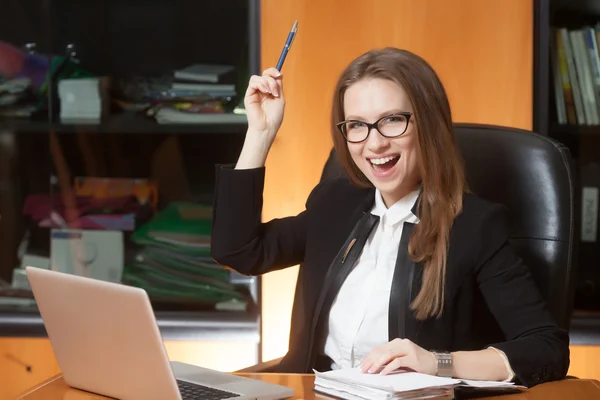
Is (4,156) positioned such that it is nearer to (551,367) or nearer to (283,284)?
(283,284)

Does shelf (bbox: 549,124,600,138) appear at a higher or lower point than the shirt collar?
higher

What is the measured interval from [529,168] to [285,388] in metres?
0.70

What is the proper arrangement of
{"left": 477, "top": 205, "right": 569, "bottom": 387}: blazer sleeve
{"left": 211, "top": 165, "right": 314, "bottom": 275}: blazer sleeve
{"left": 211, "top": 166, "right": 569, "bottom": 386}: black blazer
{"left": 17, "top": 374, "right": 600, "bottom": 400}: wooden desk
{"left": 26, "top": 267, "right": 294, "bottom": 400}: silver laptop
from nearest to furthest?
1. {"left": 26, "top": 267, "right": 294, "bottom": 400}: silver laptop
2. {"left": 17, "top": 374, "right": 600, "bottom": 400}: wooden desk
3. {"left": 477, "top": 205, "right": 569, "bottom": 387}: blazer sleeve
4. {"left": 211, "top": 166, "right": 569, "bottom": 386}: black blazer
5. {"left": 211, "top": 165, "right": 314, "bottom": 275}: blazer sleeve

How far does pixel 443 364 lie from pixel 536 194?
0.48 metres

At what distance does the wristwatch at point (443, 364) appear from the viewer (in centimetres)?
133

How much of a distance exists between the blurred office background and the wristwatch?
118cm

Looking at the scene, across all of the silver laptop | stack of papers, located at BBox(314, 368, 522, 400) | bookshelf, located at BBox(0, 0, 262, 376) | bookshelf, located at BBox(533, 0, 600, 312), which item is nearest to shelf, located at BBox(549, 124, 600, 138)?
bookshelf, located at BBox(533, 0, 600, 312)

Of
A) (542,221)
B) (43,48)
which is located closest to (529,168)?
(542,221)

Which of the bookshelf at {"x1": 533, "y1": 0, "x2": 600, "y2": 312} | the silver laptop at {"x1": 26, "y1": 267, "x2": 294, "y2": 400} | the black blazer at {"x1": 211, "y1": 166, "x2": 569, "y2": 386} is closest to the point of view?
the silver laptop at {"x1": 26, "y1": 267, "x2": 294, "y2": 400}

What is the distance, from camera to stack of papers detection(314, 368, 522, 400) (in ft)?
3.87

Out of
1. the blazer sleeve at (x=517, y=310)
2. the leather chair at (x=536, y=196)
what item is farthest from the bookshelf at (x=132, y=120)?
the blazer sleeve at (x=517, y=310)

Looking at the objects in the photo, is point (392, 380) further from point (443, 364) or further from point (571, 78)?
point (571, 78)

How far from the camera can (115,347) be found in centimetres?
117

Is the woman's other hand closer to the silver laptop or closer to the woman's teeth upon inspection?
the silver laptop
